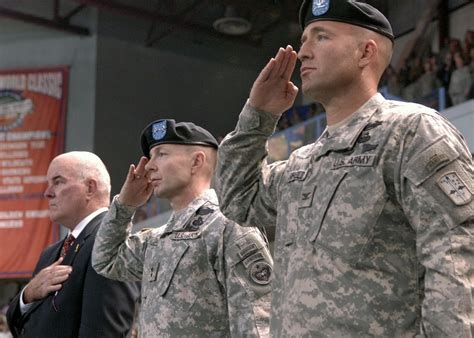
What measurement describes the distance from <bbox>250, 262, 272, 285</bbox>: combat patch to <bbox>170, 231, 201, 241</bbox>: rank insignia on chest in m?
0.22

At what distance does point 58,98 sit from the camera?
1415 centimetres

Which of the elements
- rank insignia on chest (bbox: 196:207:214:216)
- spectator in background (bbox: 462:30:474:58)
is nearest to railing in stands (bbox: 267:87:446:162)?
spectator in background (bbox: 462:30:474:58)

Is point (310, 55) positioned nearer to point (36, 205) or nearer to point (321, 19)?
point (321, 19)

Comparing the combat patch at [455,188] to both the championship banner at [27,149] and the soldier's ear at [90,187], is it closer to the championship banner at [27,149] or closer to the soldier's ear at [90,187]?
the soldier's ear at [90,187]

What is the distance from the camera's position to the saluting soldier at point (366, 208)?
1385 mm

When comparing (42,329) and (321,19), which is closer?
(321,19)

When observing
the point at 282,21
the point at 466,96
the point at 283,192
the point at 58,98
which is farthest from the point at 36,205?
the point at 283,192

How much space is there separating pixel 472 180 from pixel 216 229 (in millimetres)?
1062

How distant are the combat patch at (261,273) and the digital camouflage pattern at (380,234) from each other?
58 centimetres

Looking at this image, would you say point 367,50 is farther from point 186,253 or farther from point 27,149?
point 27,149

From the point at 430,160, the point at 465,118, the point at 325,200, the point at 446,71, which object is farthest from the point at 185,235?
the point at 446,71

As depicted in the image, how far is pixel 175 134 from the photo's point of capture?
2.65 m

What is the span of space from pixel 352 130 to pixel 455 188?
0.26m

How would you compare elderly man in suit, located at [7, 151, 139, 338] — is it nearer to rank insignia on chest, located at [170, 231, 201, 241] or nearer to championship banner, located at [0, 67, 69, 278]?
rank insignia on chest, located at [170, 231, 201, 241]
